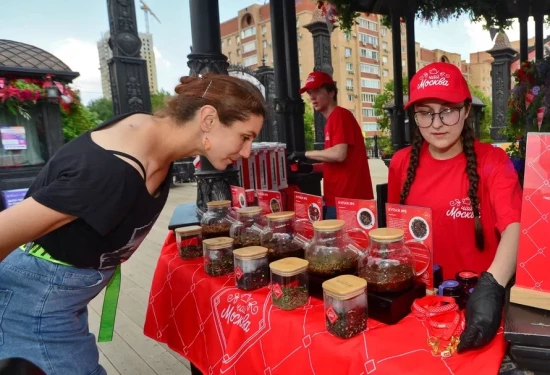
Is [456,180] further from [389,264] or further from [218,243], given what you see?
[218,243]

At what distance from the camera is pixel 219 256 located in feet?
4.78

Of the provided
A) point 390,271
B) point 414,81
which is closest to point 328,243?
point 390,271

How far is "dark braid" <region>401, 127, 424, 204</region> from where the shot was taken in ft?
4.99

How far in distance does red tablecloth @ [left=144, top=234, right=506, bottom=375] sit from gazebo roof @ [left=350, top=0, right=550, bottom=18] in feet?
12.3

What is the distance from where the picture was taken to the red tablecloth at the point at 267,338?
862 mm

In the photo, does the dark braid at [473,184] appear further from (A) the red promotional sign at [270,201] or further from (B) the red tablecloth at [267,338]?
(A) the red promotional sign at [270,201]

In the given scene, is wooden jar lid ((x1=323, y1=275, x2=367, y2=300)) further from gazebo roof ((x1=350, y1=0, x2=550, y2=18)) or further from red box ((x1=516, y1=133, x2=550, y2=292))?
gazebo roof ((x1=350, y1=0, x2=550, y2=18))

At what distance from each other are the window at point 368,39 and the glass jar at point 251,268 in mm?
51209

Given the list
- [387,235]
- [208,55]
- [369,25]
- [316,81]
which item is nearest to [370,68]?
[369,25]

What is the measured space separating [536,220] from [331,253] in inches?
21.3

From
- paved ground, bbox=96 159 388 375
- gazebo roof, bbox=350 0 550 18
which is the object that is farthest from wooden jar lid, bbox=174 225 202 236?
gazebo roof, bbox=350 0 550 18

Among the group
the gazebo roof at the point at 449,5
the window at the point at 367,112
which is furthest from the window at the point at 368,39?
the gazebo roof at the point at 449,5

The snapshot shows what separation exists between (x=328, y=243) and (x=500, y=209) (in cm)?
56

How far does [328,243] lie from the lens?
120cm
